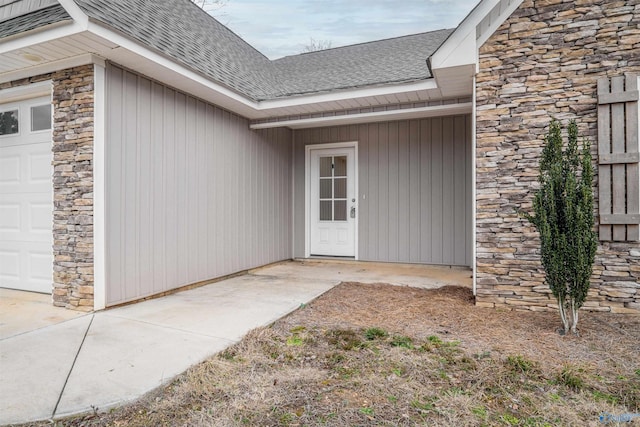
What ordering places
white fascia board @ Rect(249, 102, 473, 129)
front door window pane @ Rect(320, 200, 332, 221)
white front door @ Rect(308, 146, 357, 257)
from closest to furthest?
1. white fascia board @ Rect(249, 102, 473, 129)
2. white front door @ Rect(308, 146, 357, 257)
3. front door window pane @ Rect(320, 200, 332, 221)

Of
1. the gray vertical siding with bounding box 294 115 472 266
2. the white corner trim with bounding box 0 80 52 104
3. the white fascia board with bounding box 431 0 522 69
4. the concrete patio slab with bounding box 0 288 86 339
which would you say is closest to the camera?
the concrete patio slab with bounding box 0 288 86 339

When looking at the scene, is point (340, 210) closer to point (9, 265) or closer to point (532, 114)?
point (532, 114)

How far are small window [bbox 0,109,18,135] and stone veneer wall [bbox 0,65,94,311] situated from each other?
93 cm

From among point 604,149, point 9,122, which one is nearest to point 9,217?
point 9,122

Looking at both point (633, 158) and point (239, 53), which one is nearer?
point (633, 158)

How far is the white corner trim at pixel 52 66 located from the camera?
361cm

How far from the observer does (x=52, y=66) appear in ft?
12.6

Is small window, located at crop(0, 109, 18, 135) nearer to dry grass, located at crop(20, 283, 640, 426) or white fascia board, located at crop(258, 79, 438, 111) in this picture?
white fascia board, located at crop(258, 79, 438, 111)

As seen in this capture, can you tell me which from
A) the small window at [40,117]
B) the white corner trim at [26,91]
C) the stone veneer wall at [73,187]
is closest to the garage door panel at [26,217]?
the stone veneer wall at [73,187]

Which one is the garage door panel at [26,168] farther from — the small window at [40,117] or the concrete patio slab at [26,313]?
the concrete patio slab at [26,313]

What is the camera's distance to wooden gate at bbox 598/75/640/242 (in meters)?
3.49

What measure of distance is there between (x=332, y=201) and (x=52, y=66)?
474 cm

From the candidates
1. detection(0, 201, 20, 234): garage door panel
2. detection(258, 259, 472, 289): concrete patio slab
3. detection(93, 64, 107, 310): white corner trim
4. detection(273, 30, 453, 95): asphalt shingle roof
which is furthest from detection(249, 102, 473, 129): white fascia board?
detection(0, 201, 20, 234): garage door panel

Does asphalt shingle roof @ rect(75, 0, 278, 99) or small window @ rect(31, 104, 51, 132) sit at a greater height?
asphalt shingle roof @ rect(75, 0, 278, 99)
